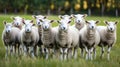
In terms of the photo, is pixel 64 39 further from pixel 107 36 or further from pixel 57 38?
pixel 107 36

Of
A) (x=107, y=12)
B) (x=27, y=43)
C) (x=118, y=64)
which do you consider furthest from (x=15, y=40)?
(x=107, y=12)

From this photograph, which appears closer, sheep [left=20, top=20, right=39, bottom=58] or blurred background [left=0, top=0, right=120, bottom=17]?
sheep [left=20, top=20, right=39, bottom=58]

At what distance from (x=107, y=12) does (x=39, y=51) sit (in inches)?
2043

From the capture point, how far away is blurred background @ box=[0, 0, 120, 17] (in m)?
68.3

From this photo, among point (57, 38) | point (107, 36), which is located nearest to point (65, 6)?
point (107, 36)

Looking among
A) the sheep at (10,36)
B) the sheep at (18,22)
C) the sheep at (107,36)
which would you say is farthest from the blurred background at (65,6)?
Result: the sheep at (10,36)

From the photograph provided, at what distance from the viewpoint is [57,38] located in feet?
55.0

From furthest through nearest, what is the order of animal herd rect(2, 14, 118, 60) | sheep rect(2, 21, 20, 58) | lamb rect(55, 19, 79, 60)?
1. sheep rect(2, 21, 20, 58)
2. animal herd rect(2, 14, 118, 60)
3. lamb rect(55, 19, 79, 60)

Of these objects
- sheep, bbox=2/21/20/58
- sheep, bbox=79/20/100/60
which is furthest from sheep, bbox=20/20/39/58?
sheep, bbox=79/20/100/60

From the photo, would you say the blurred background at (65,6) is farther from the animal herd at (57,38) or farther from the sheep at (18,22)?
the animal herd at (57,38)

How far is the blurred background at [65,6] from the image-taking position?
68.3 metres

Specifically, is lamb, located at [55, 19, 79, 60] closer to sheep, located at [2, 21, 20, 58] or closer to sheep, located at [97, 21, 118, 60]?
sheep, located at [97, 21, 118, 60]

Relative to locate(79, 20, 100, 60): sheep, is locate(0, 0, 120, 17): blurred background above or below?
above

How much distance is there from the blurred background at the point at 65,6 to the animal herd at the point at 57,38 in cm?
4749
